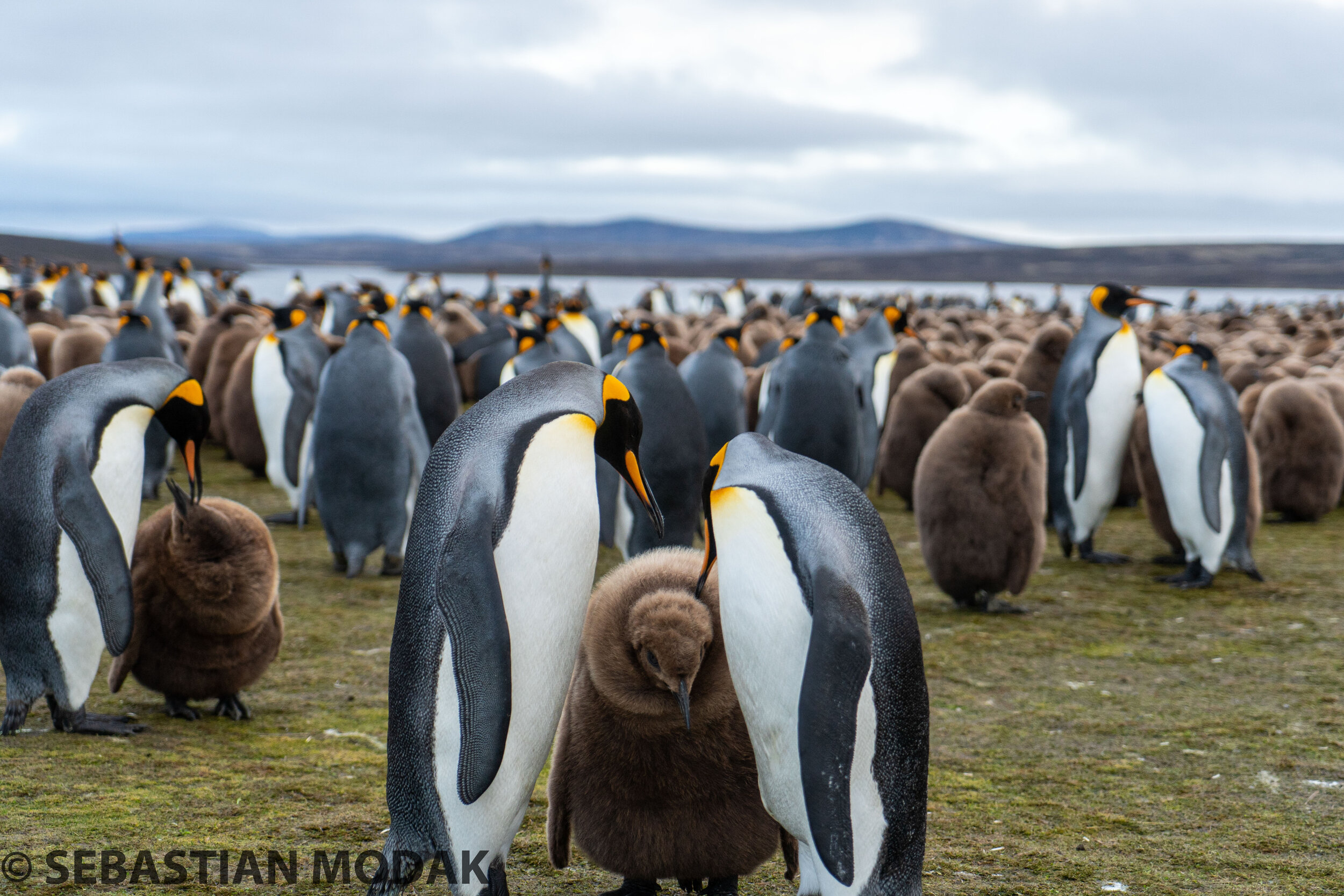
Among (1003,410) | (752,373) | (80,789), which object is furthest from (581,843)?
(752,373)

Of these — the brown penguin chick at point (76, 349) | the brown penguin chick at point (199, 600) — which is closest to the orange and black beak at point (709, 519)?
the brown penguin chick at point (199, 600)

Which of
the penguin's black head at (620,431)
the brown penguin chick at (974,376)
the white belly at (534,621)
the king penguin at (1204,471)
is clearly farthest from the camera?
the brown penguin chick at (974,376)

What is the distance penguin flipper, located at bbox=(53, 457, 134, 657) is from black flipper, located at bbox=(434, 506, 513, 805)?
1741 millimetres

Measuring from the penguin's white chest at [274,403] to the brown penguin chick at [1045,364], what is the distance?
562 cm

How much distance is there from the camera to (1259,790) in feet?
11.5

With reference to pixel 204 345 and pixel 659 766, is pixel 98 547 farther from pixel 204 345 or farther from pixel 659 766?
pixel 204 345

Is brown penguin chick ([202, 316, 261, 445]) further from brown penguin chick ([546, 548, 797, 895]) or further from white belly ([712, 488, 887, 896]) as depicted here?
white belly ([712, 488, 887, 896])

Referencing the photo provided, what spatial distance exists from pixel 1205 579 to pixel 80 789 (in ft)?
19.2

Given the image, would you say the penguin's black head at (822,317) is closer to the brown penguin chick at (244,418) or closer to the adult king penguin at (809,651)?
the brown penguin chick at (244,418)

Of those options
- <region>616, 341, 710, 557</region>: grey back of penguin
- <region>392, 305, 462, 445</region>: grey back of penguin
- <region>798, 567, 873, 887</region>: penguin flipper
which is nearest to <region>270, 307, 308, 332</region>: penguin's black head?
<region>392, 305, 462, 445</region>: grey back of penguin

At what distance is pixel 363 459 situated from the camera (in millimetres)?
6617

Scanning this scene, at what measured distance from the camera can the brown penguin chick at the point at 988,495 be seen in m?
5.57

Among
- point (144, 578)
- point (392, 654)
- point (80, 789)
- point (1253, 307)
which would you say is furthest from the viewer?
point (1253, 307)

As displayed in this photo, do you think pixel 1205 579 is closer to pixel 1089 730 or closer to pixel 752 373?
pixel 1089 730
